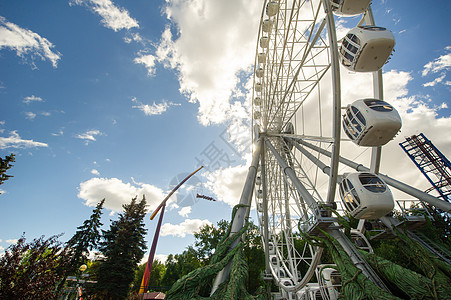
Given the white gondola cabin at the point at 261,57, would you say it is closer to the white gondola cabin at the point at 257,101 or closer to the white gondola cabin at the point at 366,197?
the white gondola cabin at the point at 257,101

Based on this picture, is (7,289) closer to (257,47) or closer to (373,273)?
(373,273)

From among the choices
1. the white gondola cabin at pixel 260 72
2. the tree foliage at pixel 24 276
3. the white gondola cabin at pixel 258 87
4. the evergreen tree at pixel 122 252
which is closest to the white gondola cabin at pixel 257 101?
the white gondola cabin at pixel 258 87

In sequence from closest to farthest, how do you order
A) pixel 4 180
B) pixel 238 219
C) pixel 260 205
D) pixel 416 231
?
pixel 238 219 < pixel 416 231 < pixel 4 180 < pixel 260 205

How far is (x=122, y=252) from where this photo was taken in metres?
21.3

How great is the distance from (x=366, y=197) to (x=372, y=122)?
223 cm

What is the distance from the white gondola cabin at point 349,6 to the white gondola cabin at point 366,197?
6044mm

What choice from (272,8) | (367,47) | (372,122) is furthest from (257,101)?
(372,122)

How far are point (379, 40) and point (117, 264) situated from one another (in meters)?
25.2

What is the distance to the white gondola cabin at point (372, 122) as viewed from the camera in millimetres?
6030

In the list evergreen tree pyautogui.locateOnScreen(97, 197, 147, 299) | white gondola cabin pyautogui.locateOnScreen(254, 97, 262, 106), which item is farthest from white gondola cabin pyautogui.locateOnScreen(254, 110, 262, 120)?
evergreen tree pyautogui.locateOnScreen(97, 197, 147, 299)

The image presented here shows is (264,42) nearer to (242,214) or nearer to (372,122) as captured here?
(372,122)

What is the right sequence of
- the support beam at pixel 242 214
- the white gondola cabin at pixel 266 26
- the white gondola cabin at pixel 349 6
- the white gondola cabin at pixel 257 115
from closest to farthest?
1. the support beam at pixel 242 214
2. the white gondola cabin at pixel 349 6
3. the white gondola cabin at pixel 266 26
4. the white gondola cabin at pixel 257 115

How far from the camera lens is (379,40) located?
6.21 metres

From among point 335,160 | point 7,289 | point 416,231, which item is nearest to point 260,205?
point 416,231
